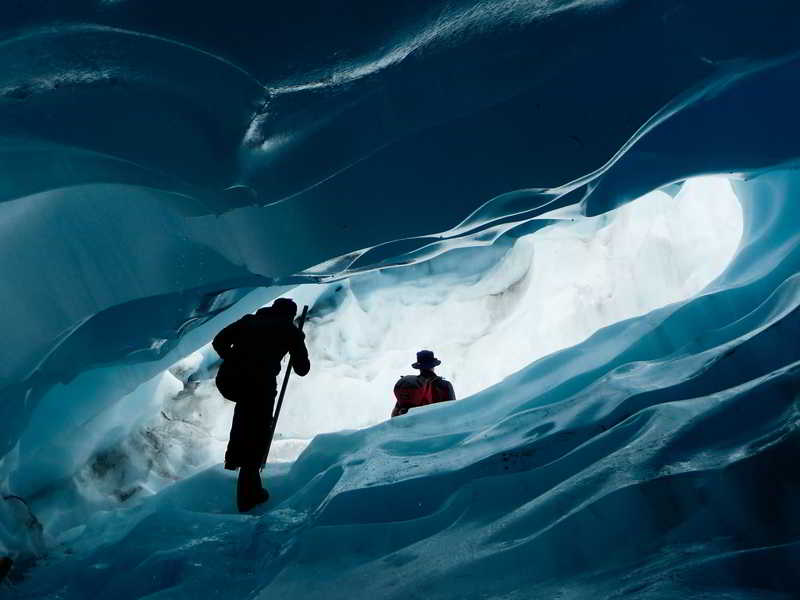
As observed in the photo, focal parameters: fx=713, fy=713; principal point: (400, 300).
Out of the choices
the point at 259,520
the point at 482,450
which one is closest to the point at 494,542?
the point at 482,450

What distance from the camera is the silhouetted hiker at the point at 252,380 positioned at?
367cm

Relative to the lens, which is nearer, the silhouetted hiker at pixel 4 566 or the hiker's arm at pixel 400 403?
the silhouetted hiker at pixel 4 566

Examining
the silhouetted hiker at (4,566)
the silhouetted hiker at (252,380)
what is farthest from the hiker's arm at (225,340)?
the silhouetted hiker at (4,566)

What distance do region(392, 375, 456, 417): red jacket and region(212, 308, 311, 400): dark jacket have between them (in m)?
2.14

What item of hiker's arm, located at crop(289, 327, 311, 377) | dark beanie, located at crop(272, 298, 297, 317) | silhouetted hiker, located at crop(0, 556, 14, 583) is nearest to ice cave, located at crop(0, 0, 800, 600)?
silhouetted hiker, located at crop(0, 556, 14, 583)

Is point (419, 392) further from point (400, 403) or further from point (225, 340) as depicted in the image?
point (225, 340)

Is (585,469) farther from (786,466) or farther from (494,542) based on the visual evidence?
(786,466)

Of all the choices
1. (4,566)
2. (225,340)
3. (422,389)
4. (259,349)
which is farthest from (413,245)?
(4,566)

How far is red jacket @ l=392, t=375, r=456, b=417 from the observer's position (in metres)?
5.86

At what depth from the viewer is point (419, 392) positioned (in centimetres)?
588

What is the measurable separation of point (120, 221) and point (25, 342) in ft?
2.63

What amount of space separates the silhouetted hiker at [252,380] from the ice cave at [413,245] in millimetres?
121

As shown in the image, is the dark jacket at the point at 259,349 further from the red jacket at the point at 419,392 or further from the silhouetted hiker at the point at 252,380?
the red jacket at the point at 419,392

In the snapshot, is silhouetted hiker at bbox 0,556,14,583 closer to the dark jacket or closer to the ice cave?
the ice cave
